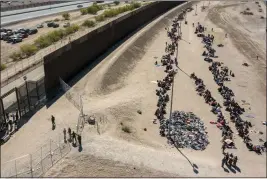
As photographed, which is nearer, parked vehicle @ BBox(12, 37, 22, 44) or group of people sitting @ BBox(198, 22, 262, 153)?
group of people sitting @ BBox(198, 22, 262, 153)

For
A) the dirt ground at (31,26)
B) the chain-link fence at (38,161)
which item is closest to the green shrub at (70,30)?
the dirt ground at (31,26)

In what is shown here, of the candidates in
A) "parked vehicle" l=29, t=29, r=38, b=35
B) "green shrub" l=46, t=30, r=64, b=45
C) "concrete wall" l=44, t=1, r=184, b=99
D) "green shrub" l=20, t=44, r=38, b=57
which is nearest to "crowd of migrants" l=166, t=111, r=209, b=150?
"concrete wall" l=44, t=1, r=184, b=99

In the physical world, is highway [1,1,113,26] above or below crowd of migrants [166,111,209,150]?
above

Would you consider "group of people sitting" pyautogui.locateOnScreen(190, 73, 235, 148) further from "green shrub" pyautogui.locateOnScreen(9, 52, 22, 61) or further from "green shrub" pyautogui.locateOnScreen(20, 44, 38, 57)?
"green shrub" pyautogui.locateOnScreen(9, 52, 22, 61)

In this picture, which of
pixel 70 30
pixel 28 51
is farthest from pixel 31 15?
pixel 28 51

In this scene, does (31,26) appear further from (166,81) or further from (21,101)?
(21,101)

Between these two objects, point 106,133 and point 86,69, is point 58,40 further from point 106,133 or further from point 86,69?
point 106,133
